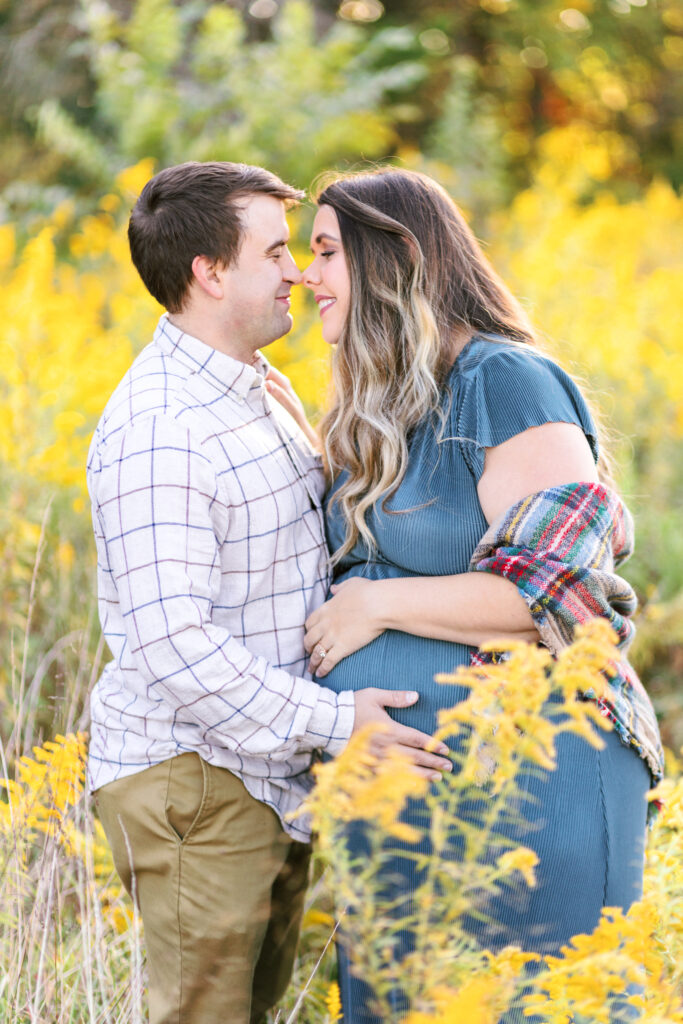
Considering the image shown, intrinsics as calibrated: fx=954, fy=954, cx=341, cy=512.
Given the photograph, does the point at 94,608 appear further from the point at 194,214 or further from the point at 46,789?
the point at 194,214

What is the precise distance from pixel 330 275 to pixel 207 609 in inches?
34.4

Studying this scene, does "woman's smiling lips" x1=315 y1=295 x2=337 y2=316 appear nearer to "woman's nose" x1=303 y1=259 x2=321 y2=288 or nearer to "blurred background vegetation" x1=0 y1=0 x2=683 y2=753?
"woman's nose" x1=303 y1=259 x2=321 y2=288

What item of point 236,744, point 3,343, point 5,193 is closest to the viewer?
point 236,744

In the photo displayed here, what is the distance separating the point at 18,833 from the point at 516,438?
4.25 feet

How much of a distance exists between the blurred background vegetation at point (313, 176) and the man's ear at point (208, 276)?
0.81 metres

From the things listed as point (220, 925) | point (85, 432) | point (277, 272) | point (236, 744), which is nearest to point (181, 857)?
point (220, 925)

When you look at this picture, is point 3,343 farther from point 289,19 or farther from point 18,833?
point 289,19

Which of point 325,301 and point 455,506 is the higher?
point 325,301

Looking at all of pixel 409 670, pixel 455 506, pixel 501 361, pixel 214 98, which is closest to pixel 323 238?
pixel 501 361

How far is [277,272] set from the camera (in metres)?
2.15

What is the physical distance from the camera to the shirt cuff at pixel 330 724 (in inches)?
77.0

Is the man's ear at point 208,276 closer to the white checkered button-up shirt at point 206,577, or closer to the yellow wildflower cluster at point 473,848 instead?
the white checkered button-up shirt at point 206,577

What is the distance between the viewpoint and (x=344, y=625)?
206 centimetres

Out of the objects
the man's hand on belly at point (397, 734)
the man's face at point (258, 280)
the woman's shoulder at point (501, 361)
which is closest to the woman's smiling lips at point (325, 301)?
the man's face at point (258, 280)
